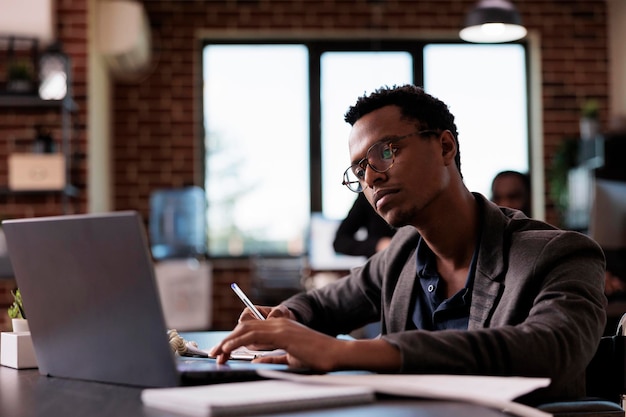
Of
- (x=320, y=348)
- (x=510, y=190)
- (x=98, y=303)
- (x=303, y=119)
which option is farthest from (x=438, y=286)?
(x=303, y=119)

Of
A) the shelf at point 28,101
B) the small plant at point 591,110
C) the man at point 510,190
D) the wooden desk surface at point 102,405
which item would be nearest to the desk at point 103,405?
the wooden desk surface at point 102,405

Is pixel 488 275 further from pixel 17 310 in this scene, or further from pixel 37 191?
pixel 37 191

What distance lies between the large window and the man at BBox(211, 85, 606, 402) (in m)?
5.21

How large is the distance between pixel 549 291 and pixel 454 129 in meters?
0.47

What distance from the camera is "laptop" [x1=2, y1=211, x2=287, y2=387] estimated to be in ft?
3.35

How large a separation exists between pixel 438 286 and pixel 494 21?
3.73 m

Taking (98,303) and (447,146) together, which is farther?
(447,146)

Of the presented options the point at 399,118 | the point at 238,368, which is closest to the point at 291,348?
the point at 238,368

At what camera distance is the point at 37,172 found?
5188 mm

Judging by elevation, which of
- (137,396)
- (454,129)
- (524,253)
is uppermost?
(454,129)

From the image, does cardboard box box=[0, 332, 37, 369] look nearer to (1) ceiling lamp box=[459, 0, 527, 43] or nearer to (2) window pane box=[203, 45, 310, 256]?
(1) ceiling lamp box=[459, 0, 527, 43]

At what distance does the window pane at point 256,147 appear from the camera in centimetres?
708

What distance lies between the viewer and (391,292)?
1.71 m

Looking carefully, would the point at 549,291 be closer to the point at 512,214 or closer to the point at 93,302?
the point at 512,214
